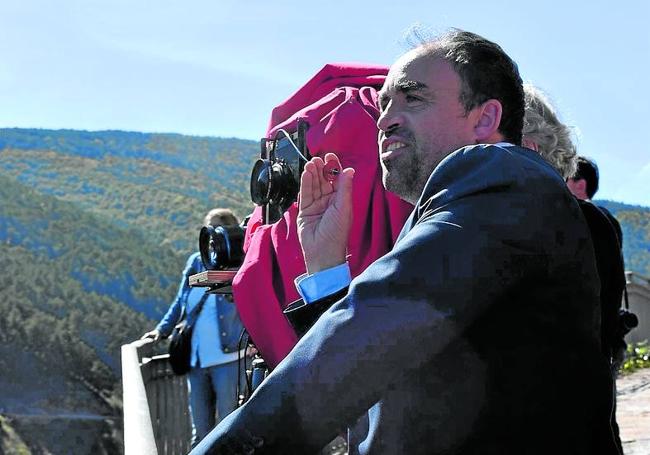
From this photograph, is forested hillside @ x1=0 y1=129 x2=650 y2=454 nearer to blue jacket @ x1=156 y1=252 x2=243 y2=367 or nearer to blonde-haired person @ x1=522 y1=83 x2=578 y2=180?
blue jacket @ x1=156 y1=252 x2=243 y2=367

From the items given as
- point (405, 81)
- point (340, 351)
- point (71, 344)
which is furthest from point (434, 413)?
point (71, 344)

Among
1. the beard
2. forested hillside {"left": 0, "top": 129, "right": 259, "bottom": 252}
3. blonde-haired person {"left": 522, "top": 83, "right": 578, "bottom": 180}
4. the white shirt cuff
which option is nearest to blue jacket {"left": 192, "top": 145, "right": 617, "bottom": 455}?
the beard

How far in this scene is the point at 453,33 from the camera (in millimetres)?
1370

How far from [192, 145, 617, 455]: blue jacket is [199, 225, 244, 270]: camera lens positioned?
140 centimetres

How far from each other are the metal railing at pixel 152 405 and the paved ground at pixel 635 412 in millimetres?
2329

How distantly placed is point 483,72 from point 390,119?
15 cm

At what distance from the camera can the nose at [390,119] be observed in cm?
133

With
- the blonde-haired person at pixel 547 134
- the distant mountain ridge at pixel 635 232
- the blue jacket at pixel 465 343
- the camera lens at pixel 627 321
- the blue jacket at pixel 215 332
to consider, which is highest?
the blonde-haired person at pixel 547 134

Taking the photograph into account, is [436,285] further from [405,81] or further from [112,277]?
[112,277]

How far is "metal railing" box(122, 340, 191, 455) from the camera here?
428 centimetres

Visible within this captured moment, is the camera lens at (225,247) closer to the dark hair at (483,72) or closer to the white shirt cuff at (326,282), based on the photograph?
the white shirt cuff at (326,282)

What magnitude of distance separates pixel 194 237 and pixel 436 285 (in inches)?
416

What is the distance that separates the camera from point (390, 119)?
1347mm

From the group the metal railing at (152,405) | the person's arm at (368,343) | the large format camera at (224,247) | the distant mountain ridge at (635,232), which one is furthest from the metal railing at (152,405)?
the distant mountain ridge at (635,232)
